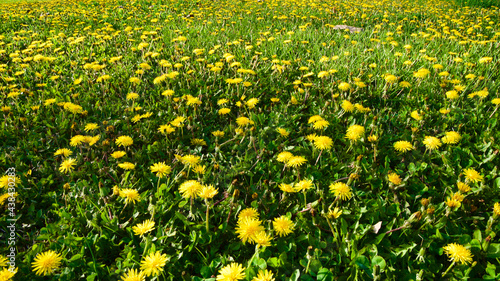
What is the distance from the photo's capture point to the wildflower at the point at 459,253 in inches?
58.7

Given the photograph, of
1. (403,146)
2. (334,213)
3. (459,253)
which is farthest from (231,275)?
(403,146)

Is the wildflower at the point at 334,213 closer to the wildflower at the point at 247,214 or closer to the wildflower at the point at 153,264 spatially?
the wildflower at the point at 247,214

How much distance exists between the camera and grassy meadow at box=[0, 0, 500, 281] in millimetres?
1577

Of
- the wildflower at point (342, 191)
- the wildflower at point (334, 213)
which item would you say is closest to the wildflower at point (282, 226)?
the wildflower at point (334, 213)

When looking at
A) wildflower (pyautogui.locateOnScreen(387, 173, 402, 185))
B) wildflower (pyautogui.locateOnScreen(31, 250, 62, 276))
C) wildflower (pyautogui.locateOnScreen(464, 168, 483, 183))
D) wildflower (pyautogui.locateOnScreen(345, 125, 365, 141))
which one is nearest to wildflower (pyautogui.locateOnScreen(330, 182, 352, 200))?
wildflower (pyautogui.locateOnScreen(387, 173, 402, 185))

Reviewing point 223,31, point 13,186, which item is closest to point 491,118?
point 13,186

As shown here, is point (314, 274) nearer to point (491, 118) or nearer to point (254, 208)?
point (254, 208)

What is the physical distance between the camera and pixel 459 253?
4.91 ft

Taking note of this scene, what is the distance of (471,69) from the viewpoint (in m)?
3.58

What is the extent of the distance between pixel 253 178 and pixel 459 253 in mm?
1242

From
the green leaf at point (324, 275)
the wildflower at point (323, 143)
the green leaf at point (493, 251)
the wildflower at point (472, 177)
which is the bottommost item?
the green leaf at point (493, 251)

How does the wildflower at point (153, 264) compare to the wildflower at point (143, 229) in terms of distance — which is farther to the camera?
the wildflower at point (143, 229)

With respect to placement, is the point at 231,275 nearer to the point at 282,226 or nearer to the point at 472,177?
the point at 282,226

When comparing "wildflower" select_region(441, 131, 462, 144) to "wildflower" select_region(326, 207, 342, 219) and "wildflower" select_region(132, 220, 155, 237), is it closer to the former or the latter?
"wildflower" select_region(326, 207, 342, 219)
